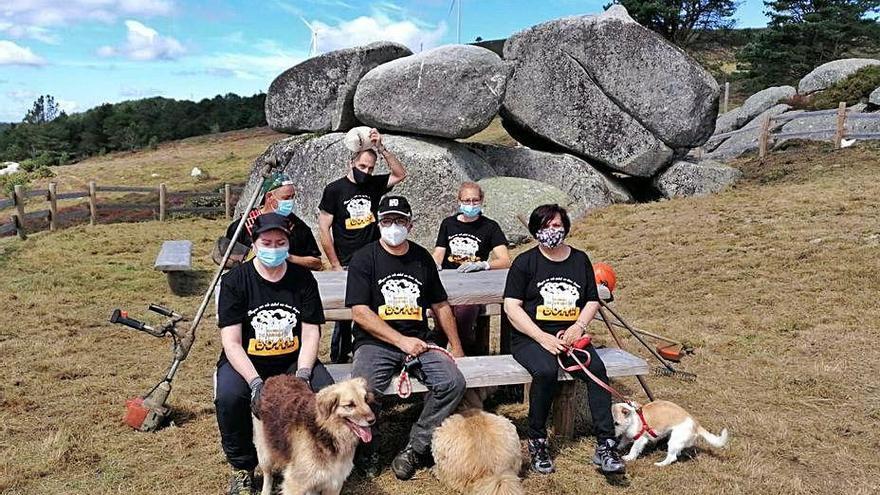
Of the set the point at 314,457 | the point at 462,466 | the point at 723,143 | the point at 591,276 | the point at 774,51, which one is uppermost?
the point at 774,51

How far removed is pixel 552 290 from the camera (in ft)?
14.6

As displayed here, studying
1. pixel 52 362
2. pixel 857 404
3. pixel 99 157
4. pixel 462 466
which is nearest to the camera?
pixel 462 466

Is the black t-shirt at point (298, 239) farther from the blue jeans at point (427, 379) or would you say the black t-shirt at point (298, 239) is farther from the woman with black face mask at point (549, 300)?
the woman with black face mask at point (549, 300)

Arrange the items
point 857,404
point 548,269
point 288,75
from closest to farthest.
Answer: point 548,269, point 857,404, point 288,75

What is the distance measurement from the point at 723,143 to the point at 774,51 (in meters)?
12.6

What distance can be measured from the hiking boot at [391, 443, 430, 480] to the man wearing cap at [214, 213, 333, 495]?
2.42 feet

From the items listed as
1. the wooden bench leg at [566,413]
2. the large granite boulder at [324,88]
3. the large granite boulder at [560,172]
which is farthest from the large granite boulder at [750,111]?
the wooden bench leg at [566,413]

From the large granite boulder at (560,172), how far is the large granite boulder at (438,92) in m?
1.42

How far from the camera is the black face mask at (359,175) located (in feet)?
19.3

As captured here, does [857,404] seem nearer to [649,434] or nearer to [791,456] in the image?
[791,456]

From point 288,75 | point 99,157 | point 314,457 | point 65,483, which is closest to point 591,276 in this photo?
point 314,457

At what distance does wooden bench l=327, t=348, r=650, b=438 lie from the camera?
13.9ft

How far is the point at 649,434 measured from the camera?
14.2 ft

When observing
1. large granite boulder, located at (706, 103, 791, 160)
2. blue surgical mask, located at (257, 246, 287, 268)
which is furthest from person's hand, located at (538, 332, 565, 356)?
large granite boulder, located at (706, 103, 791, 160)
